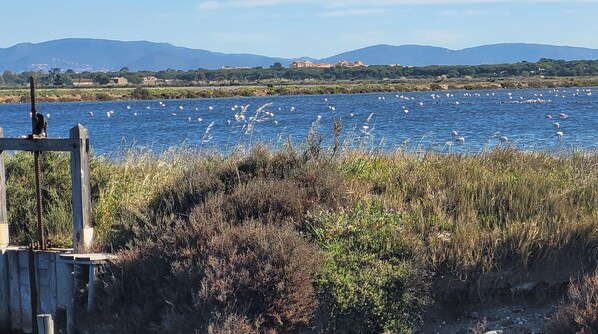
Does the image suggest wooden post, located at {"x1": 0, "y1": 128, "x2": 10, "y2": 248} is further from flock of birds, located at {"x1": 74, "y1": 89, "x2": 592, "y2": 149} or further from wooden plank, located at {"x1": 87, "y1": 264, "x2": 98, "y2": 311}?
flock of birds, located at {"x1": 74, "y1": 89, "x2": 592, "y2": 149}

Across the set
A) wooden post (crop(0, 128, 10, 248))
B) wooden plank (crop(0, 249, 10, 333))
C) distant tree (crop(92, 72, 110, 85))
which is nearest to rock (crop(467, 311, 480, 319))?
wooden plank (crop(0, 249, 10, 333))

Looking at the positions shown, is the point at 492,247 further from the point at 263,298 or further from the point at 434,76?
the point at 434,76

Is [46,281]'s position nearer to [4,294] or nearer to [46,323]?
[4,294]

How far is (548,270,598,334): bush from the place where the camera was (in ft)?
20.1

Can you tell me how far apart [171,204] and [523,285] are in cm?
392

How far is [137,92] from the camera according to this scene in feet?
321

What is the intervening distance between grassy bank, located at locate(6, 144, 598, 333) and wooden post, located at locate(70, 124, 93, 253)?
13.4 inches

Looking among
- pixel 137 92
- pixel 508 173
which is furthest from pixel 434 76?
pixel 508 173

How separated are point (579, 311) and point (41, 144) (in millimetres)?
6481

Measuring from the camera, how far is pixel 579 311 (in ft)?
20.5

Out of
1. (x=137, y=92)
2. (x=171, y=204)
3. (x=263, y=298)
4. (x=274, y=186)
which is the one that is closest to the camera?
(x=263, y=298)

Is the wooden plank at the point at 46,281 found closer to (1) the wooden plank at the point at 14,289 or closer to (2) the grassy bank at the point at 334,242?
(1) the wooden plank at the point at 14,289

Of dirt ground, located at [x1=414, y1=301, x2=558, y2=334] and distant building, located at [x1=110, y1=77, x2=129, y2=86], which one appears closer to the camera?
dirt ground, located at [x1=414, y1=301, x2=558, y2=334]

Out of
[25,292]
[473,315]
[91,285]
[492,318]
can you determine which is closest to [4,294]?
[25,292]
